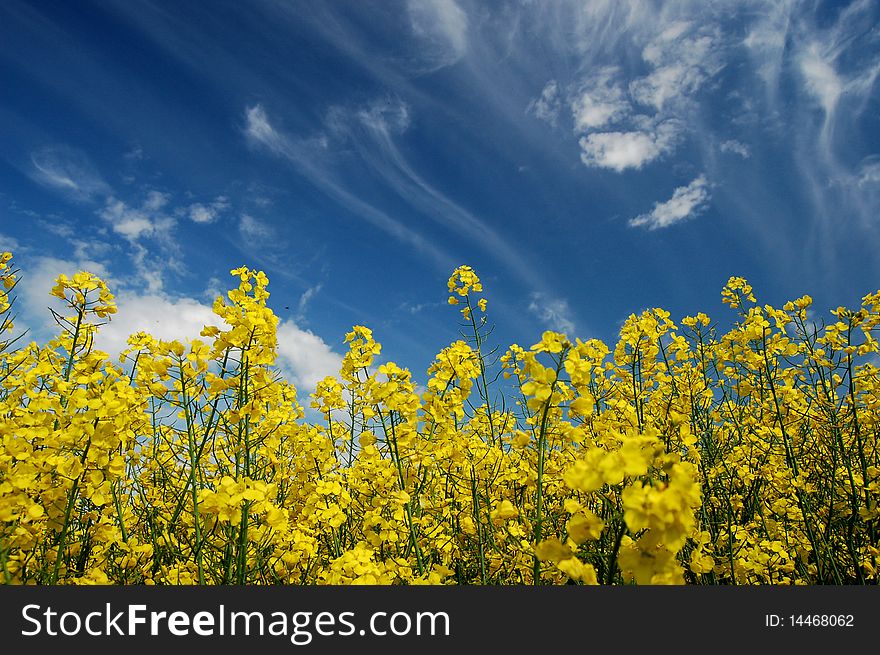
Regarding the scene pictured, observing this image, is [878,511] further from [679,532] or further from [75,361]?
[75,361]

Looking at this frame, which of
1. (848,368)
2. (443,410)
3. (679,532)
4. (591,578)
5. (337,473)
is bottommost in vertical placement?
(591,578)

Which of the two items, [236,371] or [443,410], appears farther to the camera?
[443,410]

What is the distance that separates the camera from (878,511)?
154 inches

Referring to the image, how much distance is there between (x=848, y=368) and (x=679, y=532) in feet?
11.8

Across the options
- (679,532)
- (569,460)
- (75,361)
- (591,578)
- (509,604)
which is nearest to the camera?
(679,532)

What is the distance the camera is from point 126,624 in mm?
2312

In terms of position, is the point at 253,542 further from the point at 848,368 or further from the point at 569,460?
the point at 848,368

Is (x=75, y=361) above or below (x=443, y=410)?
above

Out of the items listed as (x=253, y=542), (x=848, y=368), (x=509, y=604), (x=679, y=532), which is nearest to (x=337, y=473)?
(x=253, y=542)

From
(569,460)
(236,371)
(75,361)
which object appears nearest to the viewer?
(236,371)

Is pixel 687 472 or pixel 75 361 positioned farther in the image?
pixel 75 361

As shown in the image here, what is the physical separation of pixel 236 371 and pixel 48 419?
103 cm

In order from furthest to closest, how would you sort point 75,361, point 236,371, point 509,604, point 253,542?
point 75,361
point 253,542
point 236,371
point 509,604

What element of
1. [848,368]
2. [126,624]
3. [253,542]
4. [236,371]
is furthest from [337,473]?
[848,368]
